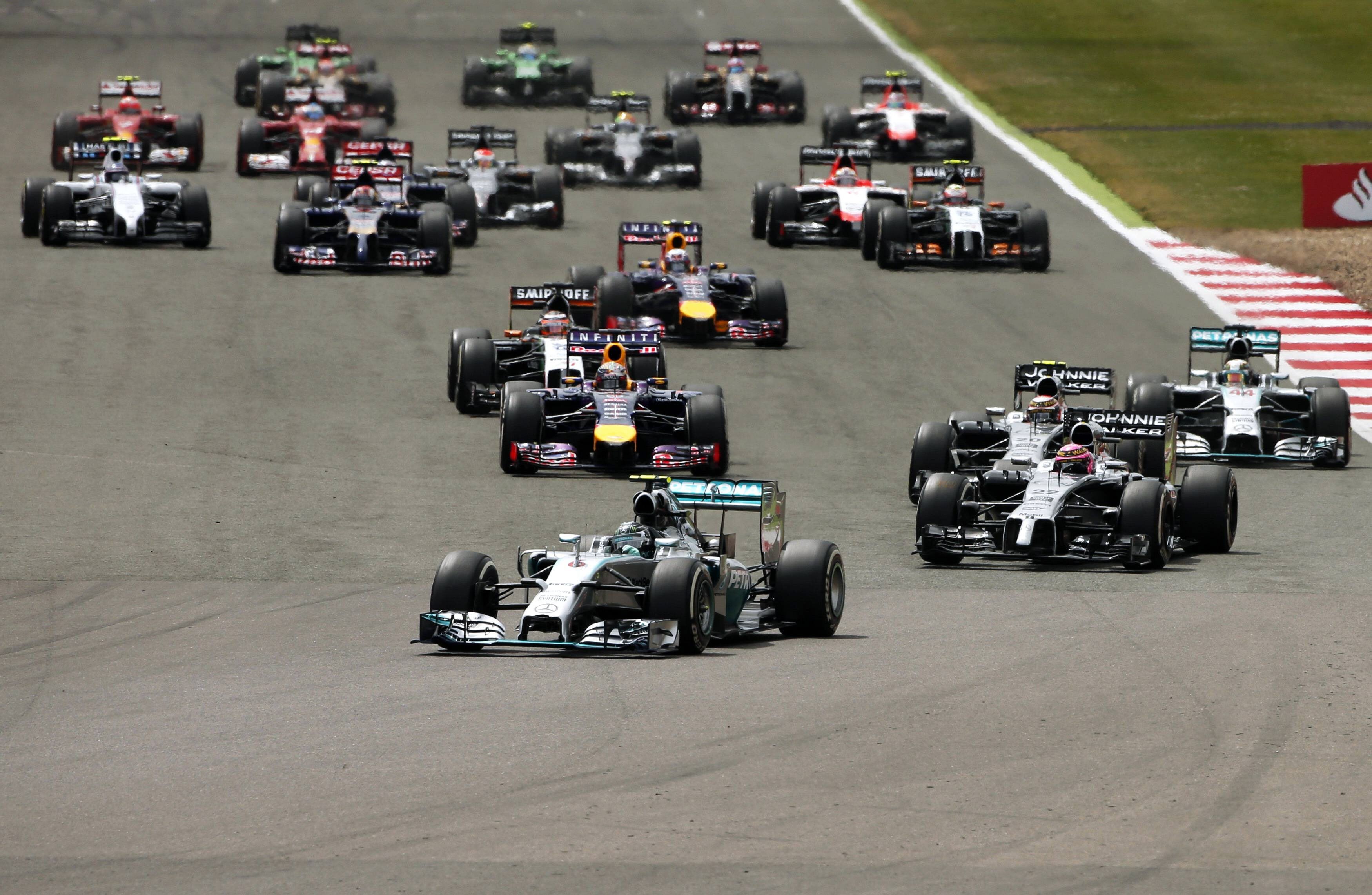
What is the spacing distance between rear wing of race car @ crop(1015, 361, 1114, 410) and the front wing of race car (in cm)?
1072

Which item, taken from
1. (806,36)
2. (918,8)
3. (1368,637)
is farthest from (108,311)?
(918,8)

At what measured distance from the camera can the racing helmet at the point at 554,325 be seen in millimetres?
31375

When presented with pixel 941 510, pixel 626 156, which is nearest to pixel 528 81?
pixel 626 156

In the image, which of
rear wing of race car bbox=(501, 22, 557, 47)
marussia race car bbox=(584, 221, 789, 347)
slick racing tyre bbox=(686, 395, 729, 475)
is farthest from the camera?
rear wing of race car bbox=(501, 22, 557, 47)

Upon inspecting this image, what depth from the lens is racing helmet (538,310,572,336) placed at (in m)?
31.4

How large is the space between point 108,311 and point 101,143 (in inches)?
393

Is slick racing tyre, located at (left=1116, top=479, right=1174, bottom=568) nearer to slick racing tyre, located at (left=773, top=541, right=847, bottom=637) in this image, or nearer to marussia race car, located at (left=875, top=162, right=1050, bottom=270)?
slick racing tyre, located at (left=773, top=541, right=847, bottom=637)

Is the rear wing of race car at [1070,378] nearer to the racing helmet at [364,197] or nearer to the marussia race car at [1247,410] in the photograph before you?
the marussia race car at [1247,410]

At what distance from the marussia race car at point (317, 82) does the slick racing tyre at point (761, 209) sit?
14323 mm

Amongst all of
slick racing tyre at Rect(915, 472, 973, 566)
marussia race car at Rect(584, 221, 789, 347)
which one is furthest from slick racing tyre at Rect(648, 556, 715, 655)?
marussia race car at Rect(584, 221, 789, 347)

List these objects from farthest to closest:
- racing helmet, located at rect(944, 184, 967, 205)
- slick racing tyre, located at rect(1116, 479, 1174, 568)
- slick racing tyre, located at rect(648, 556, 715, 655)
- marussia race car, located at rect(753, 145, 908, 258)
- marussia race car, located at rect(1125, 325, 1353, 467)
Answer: marussia race car, located at rect(753, 145, 908, 258) → racing helmet, located at rect(944, 184, 967, 205) → marussia race car, located at rect(1125, 325, 1353, 467) → slick racing tyre, located at rect(1116, 479, 1174, 568) → slick racing tyre, located at rect(648, 556, 715, 655)

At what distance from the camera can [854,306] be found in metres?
39.7

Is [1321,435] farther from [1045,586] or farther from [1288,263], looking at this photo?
[1288,263]

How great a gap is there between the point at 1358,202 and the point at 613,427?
22.1m
